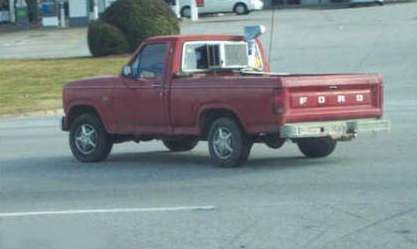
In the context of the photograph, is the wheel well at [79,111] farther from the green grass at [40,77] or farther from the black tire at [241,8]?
the black tire at [241,8]

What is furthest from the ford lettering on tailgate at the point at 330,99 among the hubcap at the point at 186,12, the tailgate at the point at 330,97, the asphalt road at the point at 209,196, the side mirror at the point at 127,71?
the hubcap at the point at 186,12

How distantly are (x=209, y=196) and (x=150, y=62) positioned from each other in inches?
152

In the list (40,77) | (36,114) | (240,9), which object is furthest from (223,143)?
(240,9)

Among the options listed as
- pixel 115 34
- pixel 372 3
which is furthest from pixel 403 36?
pixel 372 3

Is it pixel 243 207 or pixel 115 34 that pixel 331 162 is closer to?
pixel 243 207

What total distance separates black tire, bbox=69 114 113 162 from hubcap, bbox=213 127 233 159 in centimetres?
229

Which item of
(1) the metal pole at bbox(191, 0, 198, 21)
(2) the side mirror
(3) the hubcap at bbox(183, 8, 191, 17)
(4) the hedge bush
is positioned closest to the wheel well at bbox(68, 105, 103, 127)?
(2) the side mirror

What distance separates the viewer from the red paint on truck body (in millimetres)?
15047

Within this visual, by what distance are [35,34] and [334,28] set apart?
18.5 metres

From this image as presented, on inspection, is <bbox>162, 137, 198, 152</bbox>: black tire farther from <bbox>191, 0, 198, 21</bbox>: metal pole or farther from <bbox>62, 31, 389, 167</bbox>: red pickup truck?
<bbox>191, 0, 198, 21</bbox>: metal pole

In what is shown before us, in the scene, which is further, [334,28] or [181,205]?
[334,28]

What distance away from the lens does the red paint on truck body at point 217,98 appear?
1505 cm

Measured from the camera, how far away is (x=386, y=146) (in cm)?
1792

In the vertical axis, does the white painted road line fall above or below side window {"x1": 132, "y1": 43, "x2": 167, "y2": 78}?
below
